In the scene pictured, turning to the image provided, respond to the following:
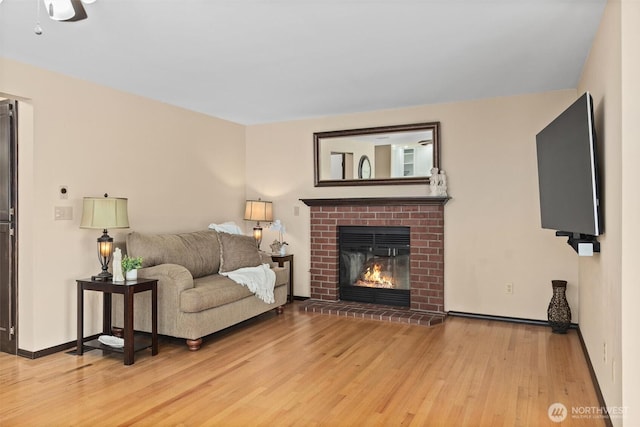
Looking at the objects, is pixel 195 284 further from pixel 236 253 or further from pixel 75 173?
pixel 75 173

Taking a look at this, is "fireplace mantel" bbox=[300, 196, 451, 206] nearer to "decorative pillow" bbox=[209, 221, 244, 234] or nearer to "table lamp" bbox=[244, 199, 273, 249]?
"table lamp" bbox=[244, 199, 273, 249]

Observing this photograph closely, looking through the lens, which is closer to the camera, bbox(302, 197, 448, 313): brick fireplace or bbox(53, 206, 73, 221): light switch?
bbox(53, 206, 73, 221): light switch

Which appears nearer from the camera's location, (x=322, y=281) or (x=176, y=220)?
(x=176, y=220)

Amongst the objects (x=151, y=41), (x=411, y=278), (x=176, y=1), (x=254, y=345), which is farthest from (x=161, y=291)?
(x=411, y=278)

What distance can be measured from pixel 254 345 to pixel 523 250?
113 inches

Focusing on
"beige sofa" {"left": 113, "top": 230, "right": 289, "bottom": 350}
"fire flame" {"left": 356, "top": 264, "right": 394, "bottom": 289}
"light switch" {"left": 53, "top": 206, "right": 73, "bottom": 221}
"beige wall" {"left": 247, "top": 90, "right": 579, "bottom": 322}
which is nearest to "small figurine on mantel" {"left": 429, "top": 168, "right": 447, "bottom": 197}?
"beige wall" {"left": 247, "top": 90, "right": 579, "bottom": 322}

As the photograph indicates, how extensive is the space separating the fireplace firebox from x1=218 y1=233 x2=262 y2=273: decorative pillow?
1.21 meters

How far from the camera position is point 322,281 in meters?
5.53

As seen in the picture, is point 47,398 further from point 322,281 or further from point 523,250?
point 523,250

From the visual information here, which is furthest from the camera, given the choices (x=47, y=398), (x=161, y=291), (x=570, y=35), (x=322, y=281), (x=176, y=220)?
(x=322, y=281)

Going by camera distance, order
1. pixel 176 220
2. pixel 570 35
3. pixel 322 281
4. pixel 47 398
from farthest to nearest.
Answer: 1. pixel 322 281
2. pixel 176 220
3. pixel 570 35
4. pixel 47 398

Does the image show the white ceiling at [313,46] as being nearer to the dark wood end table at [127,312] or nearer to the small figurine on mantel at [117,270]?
the small figurine on mantel at [117,270]

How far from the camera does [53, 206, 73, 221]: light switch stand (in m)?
3.67

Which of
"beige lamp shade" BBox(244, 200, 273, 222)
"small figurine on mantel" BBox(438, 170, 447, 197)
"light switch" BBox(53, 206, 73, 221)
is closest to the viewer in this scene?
"light switch" BBox(53, 206, 73, 221)
